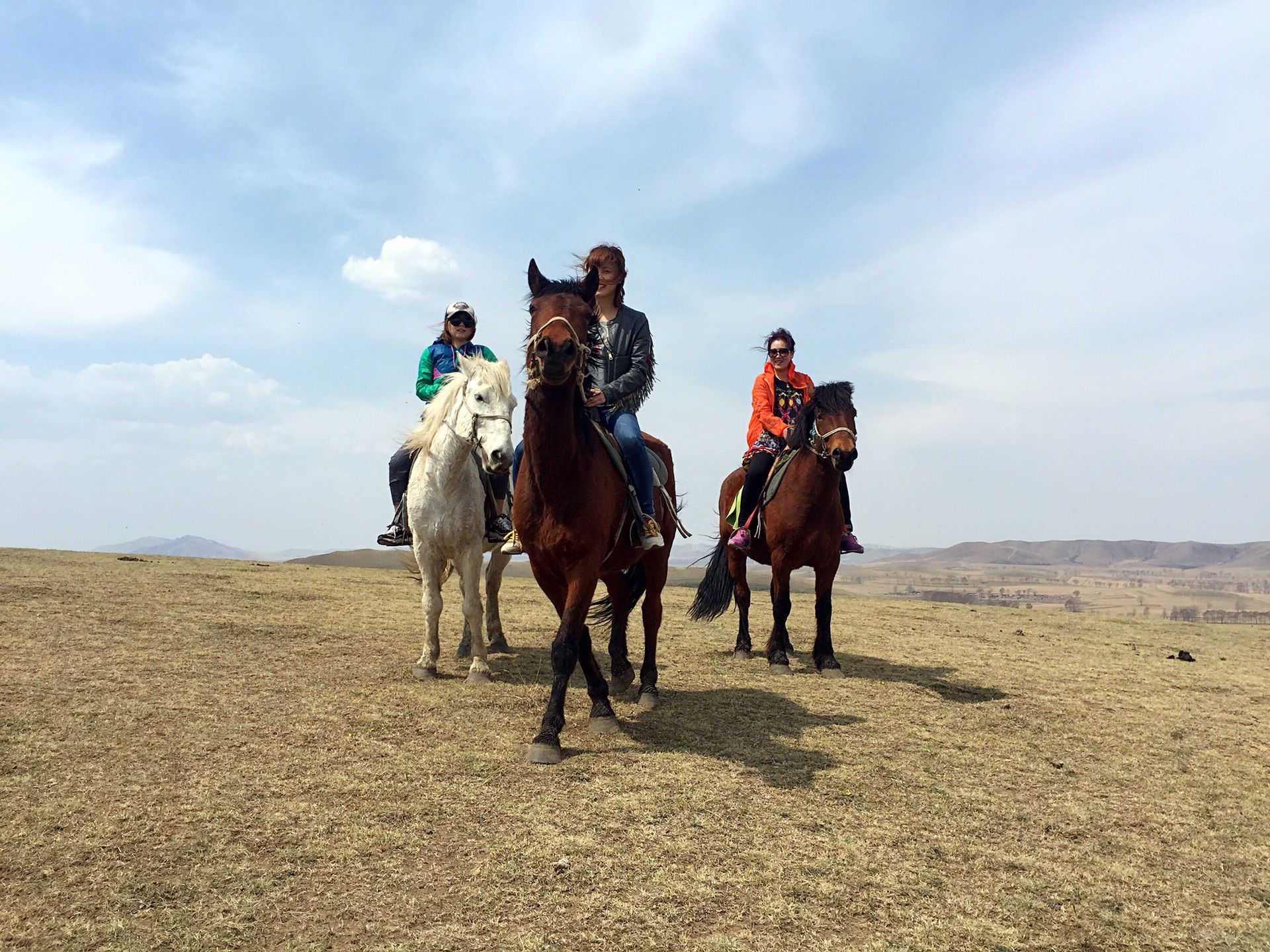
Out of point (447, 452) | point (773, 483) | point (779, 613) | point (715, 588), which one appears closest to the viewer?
point (447, 452)

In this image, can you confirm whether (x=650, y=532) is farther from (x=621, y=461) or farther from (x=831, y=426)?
(x=831, y=426)

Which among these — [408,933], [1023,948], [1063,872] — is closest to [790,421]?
[1063,872]

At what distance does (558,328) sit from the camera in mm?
4348

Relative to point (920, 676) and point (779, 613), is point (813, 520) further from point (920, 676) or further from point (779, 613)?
point (920, 676)

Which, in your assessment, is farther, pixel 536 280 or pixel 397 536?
pixel 397 536

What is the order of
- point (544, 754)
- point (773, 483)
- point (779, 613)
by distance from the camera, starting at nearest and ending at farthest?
point (544, 754) < point (779, 613) < point (773, 483)

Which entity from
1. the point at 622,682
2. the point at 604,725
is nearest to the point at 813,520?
the point at 622,682

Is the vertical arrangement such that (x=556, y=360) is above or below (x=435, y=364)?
below

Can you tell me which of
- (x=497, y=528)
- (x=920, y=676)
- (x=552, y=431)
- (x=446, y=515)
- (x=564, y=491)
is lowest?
(x=920, y=676)

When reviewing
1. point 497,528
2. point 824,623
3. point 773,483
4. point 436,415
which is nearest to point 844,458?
point 773,483

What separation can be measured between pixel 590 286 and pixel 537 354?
0.75 meters

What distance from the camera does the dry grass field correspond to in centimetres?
274

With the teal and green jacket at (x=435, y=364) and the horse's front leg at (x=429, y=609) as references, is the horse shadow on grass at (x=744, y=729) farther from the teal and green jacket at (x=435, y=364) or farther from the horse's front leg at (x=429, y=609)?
the teal and green jacket at (x=435, y=364)

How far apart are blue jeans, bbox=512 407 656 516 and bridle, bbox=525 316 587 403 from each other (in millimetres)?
838
